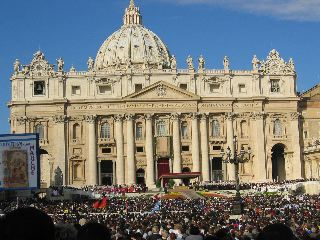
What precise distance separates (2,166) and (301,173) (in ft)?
162

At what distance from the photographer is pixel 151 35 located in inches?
4510

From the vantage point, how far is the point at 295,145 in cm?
8169

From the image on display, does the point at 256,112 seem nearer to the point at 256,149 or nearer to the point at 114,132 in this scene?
the point at 256,149

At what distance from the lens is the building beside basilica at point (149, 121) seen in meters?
79.2

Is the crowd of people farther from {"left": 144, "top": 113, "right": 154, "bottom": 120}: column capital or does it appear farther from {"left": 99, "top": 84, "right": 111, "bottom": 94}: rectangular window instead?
{"left": 99, "top": 84, "right": 111, "bottom": 94}: rectangular window

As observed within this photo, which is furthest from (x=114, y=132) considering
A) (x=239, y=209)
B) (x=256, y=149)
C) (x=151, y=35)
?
(x=239, y=209)

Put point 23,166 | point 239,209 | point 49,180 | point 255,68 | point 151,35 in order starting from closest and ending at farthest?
point 239,209 < point 23,166 < point 49,180 < point 255,68 < point 151,35

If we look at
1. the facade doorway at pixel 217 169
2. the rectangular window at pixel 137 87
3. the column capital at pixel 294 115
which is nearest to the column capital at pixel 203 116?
the facade doorway at pixel 217 169

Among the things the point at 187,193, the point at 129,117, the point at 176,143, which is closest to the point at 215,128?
the point at 176,143

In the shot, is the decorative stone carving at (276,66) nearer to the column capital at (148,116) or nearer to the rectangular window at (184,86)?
the rectangular window at (184,86)

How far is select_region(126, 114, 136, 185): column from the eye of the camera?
78.6 metres

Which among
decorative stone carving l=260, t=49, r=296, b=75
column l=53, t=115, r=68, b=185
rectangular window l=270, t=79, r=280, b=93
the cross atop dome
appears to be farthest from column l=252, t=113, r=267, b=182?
the cross atop dome

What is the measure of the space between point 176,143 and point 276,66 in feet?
60.4

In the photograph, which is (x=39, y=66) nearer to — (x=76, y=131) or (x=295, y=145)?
(x=76, y=131)
